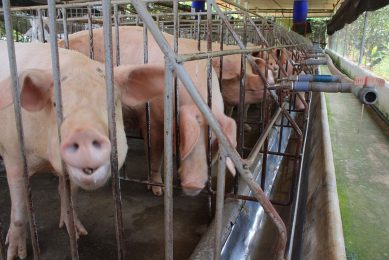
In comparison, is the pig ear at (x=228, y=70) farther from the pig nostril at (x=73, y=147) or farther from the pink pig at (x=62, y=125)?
the pig nostril at (x=73, y=147)

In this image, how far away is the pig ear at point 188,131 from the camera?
6.30ft

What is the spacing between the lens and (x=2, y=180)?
10.1ft

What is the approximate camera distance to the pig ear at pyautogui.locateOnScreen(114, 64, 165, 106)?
5.39ft

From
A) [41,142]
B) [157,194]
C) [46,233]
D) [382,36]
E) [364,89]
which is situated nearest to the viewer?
[364,89]

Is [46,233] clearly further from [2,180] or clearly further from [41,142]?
[2,180]

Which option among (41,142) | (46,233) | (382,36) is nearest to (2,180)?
(46,233)

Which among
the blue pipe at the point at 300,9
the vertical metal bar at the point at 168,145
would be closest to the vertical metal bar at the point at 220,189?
the vertical metal bar at the point at 168,145

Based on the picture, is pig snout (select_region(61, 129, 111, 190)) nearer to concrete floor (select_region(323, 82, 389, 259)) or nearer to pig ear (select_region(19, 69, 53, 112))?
pig ear (select_region(19, 69, 53, 112))

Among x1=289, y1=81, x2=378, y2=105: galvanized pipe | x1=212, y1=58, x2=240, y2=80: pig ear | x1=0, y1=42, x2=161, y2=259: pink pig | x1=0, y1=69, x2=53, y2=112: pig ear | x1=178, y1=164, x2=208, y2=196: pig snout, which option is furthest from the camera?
x1=212, y1=58, x2=240, y2=80: pig ear

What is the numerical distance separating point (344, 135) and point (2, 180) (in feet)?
12.6

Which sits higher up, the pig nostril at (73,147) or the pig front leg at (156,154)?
the pig nostril at (73,147)

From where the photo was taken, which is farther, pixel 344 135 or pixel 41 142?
pixel 344 135

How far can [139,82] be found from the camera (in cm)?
174

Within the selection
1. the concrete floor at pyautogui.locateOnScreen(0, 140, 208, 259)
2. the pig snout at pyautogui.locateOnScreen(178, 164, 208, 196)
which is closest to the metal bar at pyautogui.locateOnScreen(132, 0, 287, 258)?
the pig snout at pyautogui.locateOnScreen(178, 164, 208, 196)
